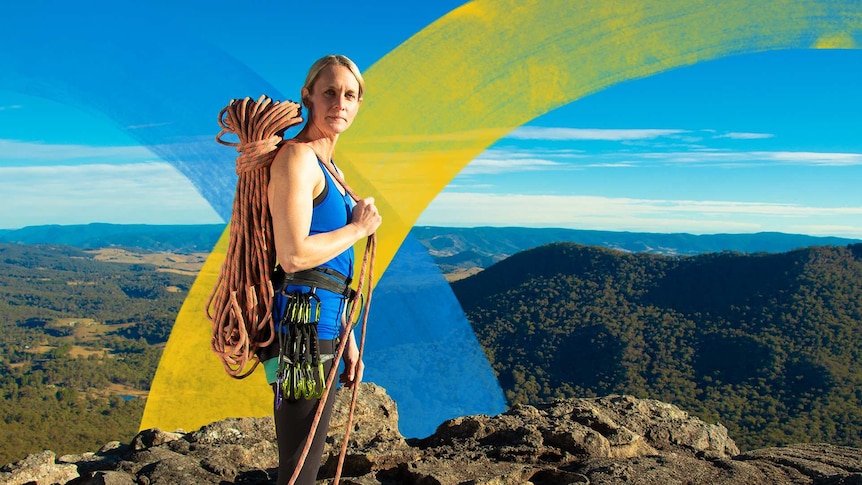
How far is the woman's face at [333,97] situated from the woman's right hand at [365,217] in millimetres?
288

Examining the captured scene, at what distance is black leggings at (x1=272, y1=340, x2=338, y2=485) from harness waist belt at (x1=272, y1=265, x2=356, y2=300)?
20cm

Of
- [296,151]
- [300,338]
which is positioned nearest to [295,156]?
[296,151]

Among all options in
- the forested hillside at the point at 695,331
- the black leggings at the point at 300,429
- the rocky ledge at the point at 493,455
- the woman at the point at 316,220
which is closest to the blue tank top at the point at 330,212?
the woman at the point at 316,220

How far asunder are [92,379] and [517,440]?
36528 millimetres

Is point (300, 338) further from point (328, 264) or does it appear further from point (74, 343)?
point (74, 343)

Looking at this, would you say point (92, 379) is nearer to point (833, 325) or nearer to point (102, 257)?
point (833, 325)

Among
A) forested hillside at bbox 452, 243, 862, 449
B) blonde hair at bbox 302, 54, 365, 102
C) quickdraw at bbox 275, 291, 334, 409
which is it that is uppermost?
blonde hair at bbox 302, 54, 365, 102

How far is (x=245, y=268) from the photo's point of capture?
247cm

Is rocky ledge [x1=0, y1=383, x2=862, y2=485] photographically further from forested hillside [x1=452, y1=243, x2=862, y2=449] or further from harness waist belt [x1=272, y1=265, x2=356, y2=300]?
forested hillside [x1=452, y1=243, x2=862, y2=449]

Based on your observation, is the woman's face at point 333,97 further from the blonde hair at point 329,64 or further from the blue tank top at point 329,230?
the blue tank top at point 329,230

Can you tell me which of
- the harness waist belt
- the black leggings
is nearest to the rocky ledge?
the black leggings

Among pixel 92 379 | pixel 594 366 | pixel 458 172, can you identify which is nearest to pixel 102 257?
pixel 92 379

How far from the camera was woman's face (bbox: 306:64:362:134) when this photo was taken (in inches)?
95.8

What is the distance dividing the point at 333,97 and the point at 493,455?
2417mm
